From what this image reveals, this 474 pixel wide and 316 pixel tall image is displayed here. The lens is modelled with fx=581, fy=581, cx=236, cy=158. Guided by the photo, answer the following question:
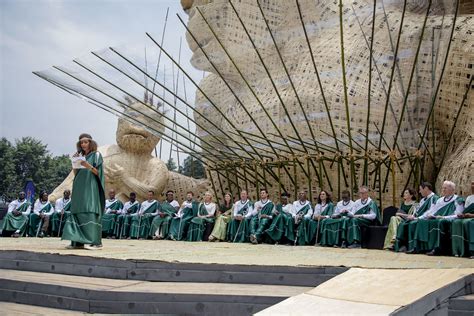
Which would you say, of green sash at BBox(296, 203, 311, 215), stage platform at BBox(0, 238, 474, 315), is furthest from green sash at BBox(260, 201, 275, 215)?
stage platform at BBox(0, 238, 474, 315)

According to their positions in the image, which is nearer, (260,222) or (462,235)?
(462,235)

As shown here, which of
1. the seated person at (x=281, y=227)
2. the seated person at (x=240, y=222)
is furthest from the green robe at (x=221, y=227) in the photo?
the seated person at (x=281, y=227)

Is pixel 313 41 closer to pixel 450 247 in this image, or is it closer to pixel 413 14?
pixel 413 14

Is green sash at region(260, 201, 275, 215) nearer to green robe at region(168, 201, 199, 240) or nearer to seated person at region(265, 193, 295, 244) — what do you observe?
seated person at region(265, 193, 295, 244)

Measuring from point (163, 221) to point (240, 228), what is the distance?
1894 millimetres

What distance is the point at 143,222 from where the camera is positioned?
11594mm

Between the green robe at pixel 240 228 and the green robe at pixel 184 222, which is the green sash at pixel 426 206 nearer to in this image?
the green robe at pixel 240 228

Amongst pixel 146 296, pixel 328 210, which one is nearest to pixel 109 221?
pixel 328 210

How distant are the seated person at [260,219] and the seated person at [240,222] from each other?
8.0 inches

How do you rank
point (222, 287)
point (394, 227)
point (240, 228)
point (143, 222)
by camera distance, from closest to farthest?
point (222, 287) < point (394, 227) < point (240, 228) < point (143, 222)

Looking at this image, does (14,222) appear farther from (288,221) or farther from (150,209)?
(288,221)

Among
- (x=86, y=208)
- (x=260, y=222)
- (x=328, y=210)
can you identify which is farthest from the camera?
(x=260, y=222)

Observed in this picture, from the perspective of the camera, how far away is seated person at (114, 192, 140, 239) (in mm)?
11797

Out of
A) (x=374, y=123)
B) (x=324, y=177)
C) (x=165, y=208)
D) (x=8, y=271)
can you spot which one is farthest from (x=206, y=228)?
(x=8, y=271)
